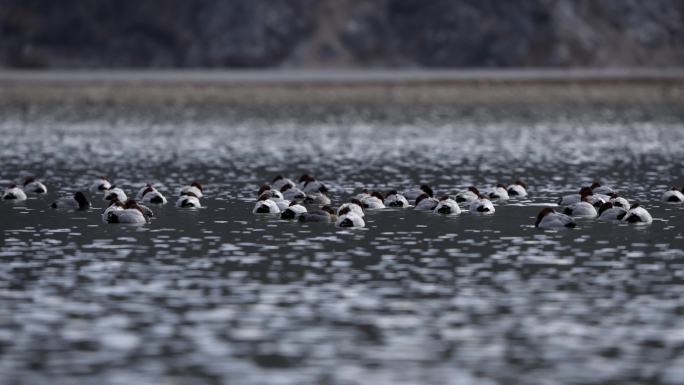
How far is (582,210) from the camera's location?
43031mm

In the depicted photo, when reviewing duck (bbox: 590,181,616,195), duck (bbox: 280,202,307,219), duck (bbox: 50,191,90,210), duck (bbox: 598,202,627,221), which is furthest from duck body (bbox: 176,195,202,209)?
duck (bbox: 590,181,616,195)

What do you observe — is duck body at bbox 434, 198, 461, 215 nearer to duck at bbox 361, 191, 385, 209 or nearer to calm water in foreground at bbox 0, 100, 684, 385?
calm water in foreground at bbox 0, 100, 684, 385

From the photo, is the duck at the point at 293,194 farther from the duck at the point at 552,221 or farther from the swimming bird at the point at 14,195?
the duck at the point at 552,221

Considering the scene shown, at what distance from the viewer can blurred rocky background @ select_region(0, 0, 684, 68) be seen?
19338 cm

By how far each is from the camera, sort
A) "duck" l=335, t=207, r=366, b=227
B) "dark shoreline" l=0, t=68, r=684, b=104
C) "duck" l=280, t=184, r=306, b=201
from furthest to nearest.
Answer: "dark shoreline" l=0, t=68, r=684, b=104 < "duck" l=280, t=184, r=306, b=201 < "duck" l=335, t=207, r=366, b=227

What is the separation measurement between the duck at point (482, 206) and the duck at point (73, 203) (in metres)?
12.1

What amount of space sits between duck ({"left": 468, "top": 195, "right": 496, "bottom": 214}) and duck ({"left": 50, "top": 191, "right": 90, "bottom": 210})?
1211cm

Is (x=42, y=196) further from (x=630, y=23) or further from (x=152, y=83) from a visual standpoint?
(x=630, y=23)

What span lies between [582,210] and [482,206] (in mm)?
3051

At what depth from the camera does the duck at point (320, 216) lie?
4119 cm

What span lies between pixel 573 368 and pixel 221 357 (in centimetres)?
565

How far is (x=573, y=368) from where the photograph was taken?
→ 74.7ft

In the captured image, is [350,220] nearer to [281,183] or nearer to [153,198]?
[153,198]

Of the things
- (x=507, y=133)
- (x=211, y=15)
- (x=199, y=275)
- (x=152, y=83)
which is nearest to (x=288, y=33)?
(x=211, y=15)
